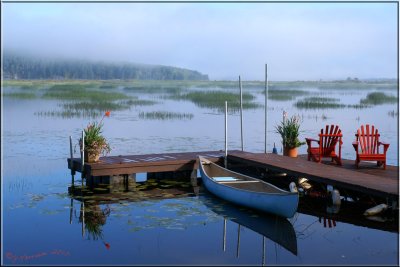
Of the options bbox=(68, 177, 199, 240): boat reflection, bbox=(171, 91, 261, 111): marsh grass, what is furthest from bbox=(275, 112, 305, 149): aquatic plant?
bbox=(171, 91, 261, 111): marsh grass

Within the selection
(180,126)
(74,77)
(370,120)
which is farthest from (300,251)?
(74,77)

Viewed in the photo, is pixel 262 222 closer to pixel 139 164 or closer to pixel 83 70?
pixel 139 164

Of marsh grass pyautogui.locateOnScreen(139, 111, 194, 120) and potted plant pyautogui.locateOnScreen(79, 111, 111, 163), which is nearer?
potted plant pyautogui.locateOnScreen(79, 111, 111, 163)

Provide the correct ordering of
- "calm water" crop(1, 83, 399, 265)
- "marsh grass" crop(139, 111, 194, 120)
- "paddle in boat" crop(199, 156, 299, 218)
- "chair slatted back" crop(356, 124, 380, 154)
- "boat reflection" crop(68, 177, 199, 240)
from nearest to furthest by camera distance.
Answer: "calm water" crop(1, 83, 399, 265)
"paddle in boat" crop(199, 156, 299, 218)
"boat reflection" crop(68, 177, 199, 240)
"chair slatted back" crop(356, 124, 380, 154)
"marsh grass" crop(139, 111, 194, 120)

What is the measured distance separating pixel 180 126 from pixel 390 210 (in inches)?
766

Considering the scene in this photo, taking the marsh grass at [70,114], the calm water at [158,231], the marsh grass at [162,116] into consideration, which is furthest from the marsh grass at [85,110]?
the calm water at [158,231]

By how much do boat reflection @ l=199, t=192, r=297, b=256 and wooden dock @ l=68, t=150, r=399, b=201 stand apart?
1551 millimetres

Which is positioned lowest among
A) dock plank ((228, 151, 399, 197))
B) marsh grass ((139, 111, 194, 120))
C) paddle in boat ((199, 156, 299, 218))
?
paddle in boat ((199, 156, 299, 218))

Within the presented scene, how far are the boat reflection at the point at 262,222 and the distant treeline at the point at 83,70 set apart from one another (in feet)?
469

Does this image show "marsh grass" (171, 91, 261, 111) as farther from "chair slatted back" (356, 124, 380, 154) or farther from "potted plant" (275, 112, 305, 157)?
"chair slatted back" (356, 124, 380, 154)

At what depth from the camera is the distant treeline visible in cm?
16012

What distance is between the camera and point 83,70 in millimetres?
175250

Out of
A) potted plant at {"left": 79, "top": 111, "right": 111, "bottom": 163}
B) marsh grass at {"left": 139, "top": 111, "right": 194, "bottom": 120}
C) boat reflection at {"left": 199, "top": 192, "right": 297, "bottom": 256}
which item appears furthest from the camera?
marsh grass at {"left": 139, "top": 111, "right": 194, "bottom": 120}

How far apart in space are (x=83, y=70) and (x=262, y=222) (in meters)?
168
